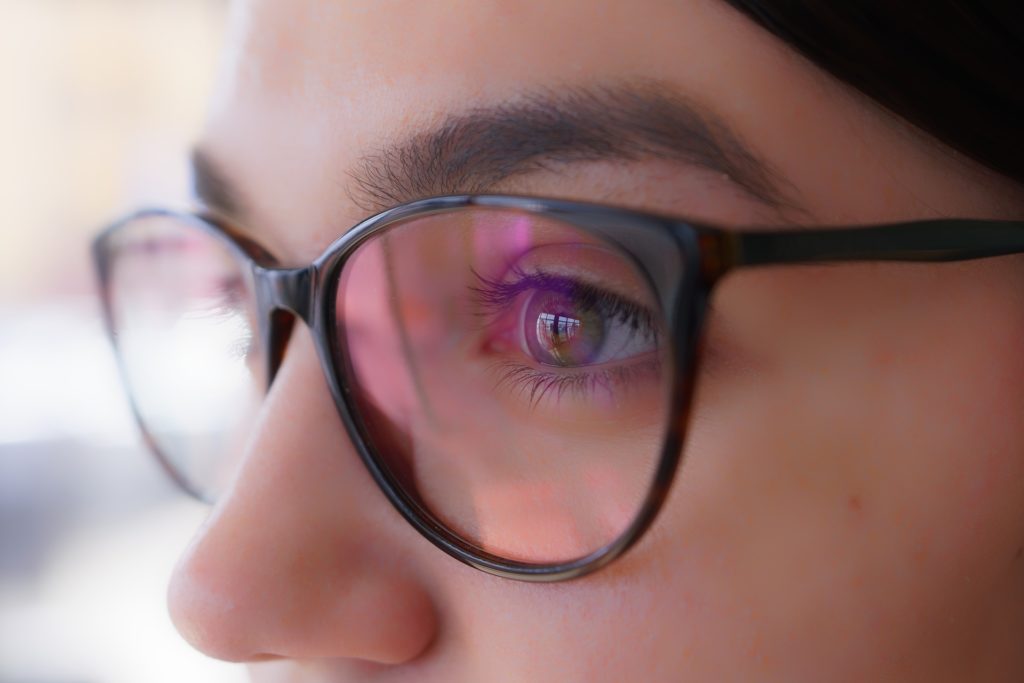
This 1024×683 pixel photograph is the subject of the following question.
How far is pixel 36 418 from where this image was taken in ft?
4.74

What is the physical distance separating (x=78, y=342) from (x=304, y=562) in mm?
1101

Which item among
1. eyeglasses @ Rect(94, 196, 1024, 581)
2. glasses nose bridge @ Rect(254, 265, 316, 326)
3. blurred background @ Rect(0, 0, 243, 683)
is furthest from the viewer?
blurred background @ Rect(0, 0, 243, 683)

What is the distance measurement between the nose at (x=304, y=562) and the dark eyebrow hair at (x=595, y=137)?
193 millimetres

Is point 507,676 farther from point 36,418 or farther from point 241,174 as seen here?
point 36,418

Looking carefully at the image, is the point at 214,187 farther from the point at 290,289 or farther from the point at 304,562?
the point at 304,562

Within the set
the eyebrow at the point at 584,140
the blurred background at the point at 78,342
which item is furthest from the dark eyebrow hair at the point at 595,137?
the blurred background at the point at 78,342

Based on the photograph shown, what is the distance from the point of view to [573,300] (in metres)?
0.51

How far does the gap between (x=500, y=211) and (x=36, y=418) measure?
1274 millimetres

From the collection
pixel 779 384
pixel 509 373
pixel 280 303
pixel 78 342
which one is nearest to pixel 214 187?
pixel 280 303

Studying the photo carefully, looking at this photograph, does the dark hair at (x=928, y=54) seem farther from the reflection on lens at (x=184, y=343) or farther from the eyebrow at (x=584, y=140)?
the reflection on lens at (x=184, y=343)

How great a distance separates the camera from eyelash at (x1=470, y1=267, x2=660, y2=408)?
491 millimetres

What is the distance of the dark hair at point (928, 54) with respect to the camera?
1.49 ft

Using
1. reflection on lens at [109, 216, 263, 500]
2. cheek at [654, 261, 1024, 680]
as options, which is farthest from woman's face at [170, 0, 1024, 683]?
reflection on lens at [109, 216, 263, 500]

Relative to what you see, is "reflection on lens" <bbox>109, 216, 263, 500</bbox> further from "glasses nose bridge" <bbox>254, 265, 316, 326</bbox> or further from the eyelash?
the eyelash
